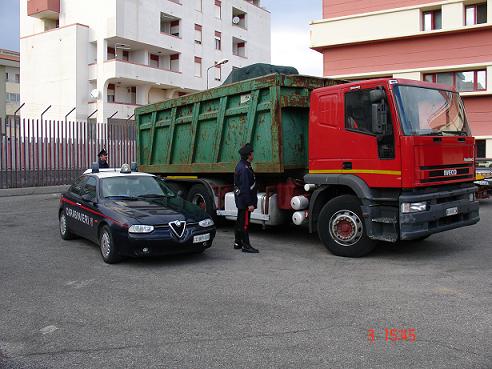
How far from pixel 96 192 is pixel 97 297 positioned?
3015mm

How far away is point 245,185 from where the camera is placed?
862 cm

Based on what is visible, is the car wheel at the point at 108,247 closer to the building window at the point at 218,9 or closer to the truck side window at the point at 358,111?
the truck side window at the point at 358,111

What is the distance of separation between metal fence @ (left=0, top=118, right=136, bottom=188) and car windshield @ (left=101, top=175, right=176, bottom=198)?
11.9m

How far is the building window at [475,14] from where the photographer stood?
26.8 metres

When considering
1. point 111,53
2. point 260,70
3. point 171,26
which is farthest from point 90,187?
point 171,26

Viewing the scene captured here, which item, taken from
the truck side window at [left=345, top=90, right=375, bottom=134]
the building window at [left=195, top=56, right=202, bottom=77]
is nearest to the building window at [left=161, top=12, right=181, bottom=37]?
the building window at [left=195, top=56, right=202, bottom=77]

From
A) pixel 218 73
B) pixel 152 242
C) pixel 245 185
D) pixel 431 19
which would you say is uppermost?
pixel 218 73

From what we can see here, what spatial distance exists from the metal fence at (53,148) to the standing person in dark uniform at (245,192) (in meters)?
13.3

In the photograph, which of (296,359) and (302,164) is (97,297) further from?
(302,164)

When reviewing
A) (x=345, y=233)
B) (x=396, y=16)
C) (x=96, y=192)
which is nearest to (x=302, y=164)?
(x=345, y=233)

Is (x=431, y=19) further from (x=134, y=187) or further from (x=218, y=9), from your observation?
(x=218, y=9)

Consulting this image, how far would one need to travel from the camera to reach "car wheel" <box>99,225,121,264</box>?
24.7 feet

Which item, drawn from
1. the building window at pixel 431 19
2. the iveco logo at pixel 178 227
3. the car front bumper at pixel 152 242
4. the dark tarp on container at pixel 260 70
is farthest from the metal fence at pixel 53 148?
the building window at pixel 431 19

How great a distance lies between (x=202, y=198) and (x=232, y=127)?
6.13 ft
